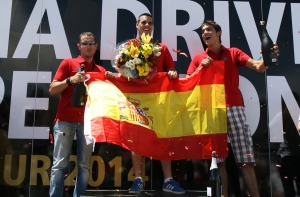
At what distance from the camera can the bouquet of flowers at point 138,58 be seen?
340 cm

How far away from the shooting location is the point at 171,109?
11.7 ft

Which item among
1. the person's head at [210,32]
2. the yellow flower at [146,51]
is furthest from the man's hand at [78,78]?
the person's head at [210,32]

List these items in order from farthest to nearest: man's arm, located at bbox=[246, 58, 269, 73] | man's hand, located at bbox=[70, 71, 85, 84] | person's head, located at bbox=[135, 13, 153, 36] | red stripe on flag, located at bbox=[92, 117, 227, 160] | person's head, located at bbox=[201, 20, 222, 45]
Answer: person's head, located at bbox=[135, 13, 153, 36] → person's head, located at bbox=[201, 20, 222, 45] → man's arm, located at bbox=[246, 58, 269, 73] → man's hand, located at bbox=[70, 71, 85, 84] → red stripe on flag, located at bbox=[92, 117, 227, 160]

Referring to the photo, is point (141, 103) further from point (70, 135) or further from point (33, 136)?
point (33, 136)

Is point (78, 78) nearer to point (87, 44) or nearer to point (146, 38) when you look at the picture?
point (87, 44)

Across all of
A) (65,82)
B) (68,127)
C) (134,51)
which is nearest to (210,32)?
(134,51)

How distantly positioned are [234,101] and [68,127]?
1628mm

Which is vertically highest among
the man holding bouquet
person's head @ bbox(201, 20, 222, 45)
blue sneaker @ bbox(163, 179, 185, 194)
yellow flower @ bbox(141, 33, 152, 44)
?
person's head @ bbox(201, 20, 222, 45)

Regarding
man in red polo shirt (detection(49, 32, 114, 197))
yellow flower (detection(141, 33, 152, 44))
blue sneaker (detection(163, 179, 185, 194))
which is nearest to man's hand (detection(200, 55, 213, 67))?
yellow flower (detection(141, 33, 152, 44))

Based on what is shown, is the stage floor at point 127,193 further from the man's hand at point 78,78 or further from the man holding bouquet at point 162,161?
the man's hand at point 78,78

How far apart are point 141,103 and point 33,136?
4.41 feet

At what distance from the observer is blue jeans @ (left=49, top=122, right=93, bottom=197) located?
3252mm

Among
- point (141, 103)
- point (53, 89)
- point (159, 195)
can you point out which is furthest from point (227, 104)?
point (53, 89)

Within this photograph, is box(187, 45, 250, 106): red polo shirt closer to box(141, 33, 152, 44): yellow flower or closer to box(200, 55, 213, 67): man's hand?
box(200, 55, 213, 67): man's hand
